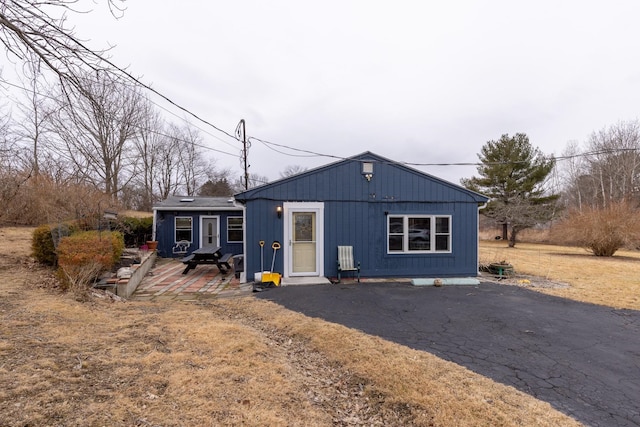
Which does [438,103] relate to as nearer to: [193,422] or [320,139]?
[320,139]

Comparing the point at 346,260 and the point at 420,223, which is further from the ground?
the point at 420,223

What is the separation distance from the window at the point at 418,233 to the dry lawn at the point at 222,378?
15.8 feet

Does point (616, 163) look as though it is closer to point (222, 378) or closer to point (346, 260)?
point (346, 260)

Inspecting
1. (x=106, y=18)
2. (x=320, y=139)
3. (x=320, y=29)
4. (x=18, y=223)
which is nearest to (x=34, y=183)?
(x=18, y=223)

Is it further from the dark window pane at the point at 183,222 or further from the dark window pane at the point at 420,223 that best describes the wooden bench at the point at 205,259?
the dark window pane at the point at 420,223

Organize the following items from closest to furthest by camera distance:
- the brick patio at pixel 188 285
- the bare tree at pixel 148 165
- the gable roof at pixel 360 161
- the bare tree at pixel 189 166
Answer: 1. the brick patio at pixel 188 285
2. the gable roof at pixel 360 161
3. the bare tree at pixel 148 165
4. the bare tree at pixel 189 166

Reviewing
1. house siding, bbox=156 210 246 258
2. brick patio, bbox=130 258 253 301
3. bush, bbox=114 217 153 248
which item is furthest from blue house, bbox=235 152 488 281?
bush, bbox=114 217 153 248

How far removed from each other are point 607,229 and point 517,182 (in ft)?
32.8

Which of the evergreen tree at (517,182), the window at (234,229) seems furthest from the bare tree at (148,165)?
the evergreen tree at (517,182)

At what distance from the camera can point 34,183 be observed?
9.16 m

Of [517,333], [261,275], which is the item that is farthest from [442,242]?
[261,275]

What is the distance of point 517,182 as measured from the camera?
2544 cm

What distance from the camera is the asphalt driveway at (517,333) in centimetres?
294

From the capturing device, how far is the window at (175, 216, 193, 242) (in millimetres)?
13602
